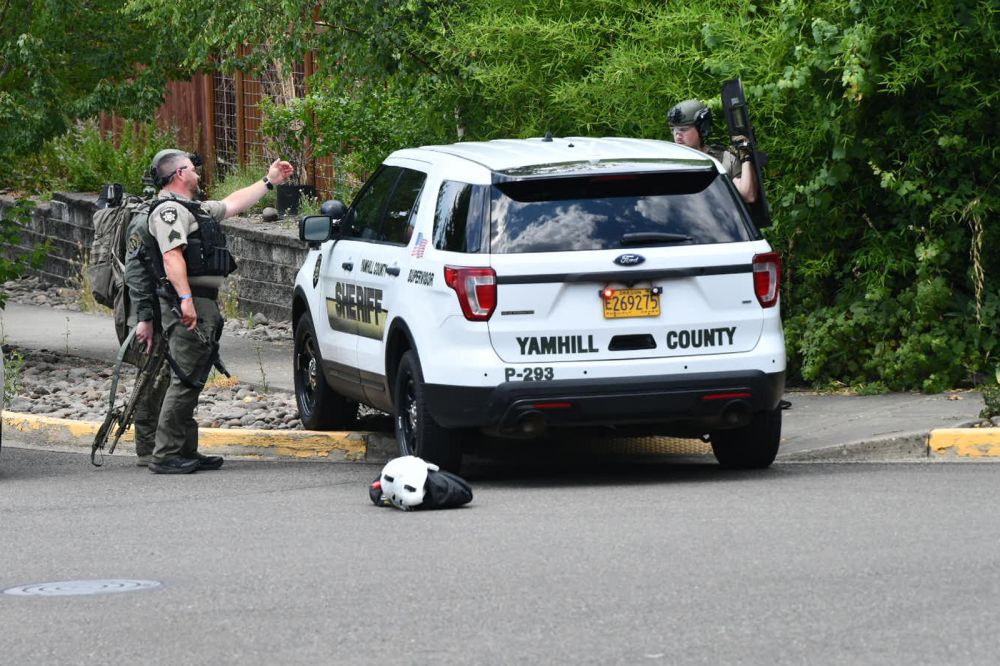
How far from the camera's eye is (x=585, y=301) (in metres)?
9.38

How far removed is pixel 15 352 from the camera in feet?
55.9

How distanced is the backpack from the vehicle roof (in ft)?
7.16

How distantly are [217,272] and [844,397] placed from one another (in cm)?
427

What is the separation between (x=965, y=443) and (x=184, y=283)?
442 cm

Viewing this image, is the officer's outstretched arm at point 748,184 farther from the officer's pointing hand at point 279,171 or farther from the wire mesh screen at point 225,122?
the wire mesh screen at point 225,122

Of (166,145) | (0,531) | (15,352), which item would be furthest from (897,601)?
(166,145)

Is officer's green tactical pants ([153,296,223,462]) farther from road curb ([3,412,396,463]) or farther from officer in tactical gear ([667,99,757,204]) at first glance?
officer in tactical gear ([667,99,757,204])

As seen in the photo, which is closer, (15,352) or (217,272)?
(217,272)

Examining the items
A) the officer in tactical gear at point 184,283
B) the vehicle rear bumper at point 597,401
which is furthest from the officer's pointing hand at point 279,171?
the vehicle rear bumper at point 597,401

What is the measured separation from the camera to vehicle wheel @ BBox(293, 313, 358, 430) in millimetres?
12078

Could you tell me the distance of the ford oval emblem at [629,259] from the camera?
30.8 feet

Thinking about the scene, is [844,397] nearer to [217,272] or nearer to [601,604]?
[217,272]

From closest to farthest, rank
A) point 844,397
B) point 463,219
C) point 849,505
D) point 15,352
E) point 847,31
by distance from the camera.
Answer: point 849,505 → point 463,219 → point 847,31 → point 844,397 → point 15,352

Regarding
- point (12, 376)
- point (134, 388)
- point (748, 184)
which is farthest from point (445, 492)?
point (12, 376)
